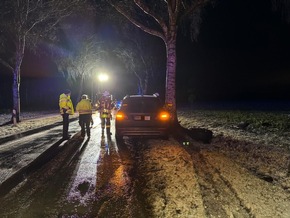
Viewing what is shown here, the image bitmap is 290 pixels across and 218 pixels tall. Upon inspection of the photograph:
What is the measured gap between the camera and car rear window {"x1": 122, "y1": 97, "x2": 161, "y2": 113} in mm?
11336

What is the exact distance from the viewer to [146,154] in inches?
356

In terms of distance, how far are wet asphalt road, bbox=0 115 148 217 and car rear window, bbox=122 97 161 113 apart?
1584 mm

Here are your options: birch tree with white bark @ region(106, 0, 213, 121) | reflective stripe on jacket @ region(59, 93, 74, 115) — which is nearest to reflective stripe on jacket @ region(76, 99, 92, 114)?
reflective stripe on jacket @ region(59, 93, 74, 115)

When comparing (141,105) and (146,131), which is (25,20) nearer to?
(141,105)

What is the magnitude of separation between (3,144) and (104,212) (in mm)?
7879

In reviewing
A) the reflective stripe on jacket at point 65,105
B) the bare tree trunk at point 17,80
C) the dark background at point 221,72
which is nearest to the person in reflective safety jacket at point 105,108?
the reflective stripe on jacket at point 65,105

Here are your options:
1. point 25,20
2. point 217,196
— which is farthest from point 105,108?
point 217,196

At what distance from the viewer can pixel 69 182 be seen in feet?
21.0

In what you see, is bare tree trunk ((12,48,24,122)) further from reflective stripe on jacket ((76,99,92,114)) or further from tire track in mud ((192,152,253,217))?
tire track in mud ((192,152,253,217))

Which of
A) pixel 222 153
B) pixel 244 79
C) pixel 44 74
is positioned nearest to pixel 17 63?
pixel 222 153

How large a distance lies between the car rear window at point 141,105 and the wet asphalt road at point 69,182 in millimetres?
1584

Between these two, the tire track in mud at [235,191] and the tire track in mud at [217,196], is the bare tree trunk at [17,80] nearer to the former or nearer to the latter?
the tire track in mud at [235,191]

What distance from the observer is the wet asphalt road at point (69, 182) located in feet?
16.2

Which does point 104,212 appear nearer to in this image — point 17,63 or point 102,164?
point 102,164
